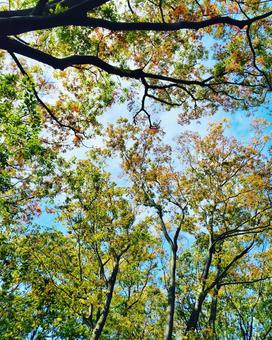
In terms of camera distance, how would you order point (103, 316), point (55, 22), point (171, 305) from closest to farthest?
point (55, 22) < point (171, 305) < point (103, 316)

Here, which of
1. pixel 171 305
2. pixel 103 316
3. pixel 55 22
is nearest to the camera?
pixel 55 22

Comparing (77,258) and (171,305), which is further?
(77,258)

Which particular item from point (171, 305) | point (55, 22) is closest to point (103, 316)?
point (171, 305)

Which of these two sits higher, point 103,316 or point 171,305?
point 171,305

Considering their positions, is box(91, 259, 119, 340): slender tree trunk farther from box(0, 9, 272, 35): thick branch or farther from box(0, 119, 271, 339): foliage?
box(0, 9, 272, 35): thick branch

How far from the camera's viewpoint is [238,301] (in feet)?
88.9

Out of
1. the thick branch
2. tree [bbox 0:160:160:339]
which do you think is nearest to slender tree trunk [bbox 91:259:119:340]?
tree [bbox 0:160:160:339]

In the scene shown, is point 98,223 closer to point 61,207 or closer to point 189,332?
point 61,207

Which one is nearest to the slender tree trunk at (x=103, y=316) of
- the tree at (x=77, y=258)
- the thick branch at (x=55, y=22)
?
the tree at (x=77, y=258)

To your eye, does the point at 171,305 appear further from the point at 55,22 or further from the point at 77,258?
the point at 55,22

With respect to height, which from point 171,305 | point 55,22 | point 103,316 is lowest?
point 103,316

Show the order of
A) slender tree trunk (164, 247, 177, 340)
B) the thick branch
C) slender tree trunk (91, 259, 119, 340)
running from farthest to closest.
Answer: slender tree trunk (91, 259, 119, 340) → slender tree trunk (164, 247, 177, 340) → the thick branch

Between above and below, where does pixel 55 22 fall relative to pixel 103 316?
above

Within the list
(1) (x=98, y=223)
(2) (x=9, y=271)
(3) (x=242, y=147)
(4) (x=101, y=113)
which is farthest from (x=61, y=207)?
(3) (x=242, y=147)
